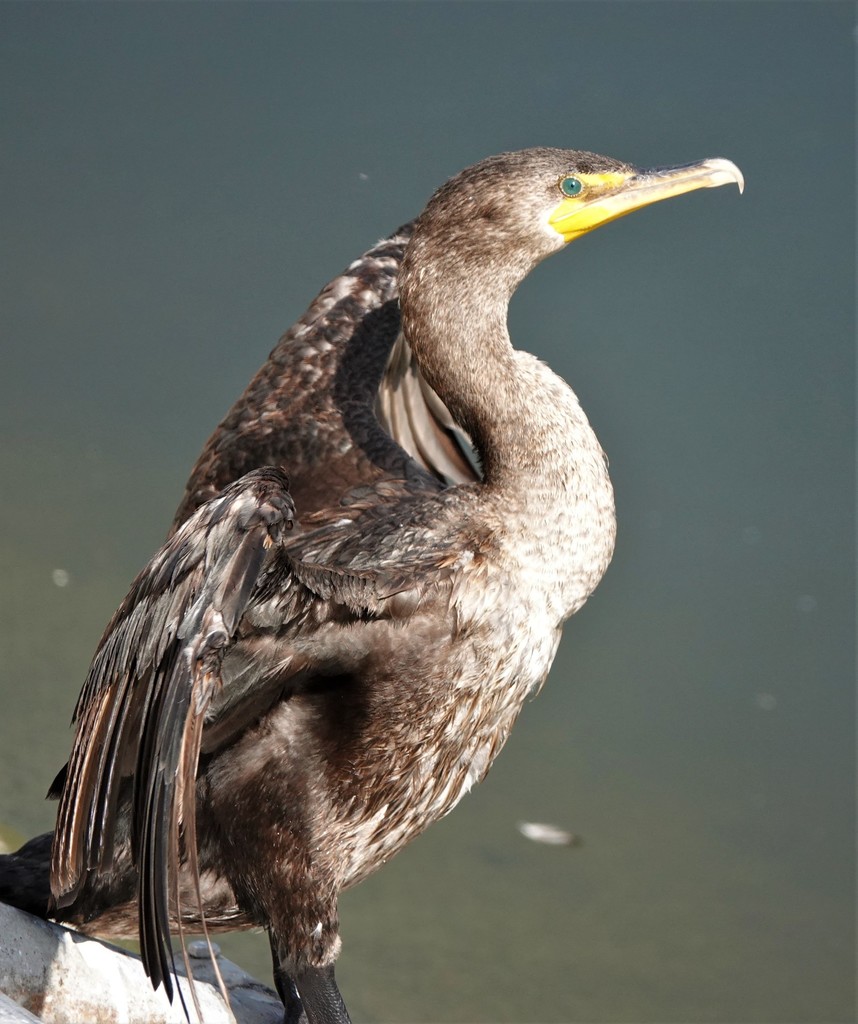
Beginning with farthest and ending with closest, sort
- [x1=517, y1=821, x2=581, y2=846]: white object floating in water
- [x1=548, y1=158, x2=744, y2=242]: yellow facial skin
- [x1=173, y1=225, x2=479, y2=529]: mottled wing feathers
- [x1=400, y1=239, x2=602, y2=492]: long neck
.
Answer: [x1=517, y1=821, x2=581, y2=846]: white object floating in water, [x1=173, y1=225, x2=479, y2=529]: mottled wing feathers, [x1=548, y1=158, x2=744, y2=242]: yellow facial skin, [x1=400, y1=239, x2=602, y2=492]: long neck

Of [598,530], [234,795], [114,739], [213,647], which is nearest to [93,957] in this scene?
[234,795]

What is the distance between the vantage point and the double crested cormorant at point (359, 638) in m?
2.13

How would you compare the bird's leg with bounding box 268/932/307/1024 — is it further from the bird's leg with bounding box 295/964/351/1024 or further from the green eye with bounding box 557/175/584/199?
the green eye with bounding box 557/175/584/199

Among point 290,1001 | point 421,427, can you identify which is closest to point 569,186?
point 421,427

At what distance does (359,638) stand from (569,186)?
1.03 meters

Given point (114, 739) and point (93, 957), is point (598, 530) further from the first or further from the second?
point (93, 957)

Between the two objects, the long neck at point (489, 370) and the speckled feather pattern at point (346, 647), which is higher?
the long neck at point (489, 370)

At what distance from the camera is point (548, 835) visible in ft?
15.0

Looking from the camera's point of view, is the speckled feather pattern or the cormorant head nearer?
the speckled feather pattern

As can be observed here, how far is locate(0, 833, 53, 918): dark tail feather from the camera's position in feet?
8.70

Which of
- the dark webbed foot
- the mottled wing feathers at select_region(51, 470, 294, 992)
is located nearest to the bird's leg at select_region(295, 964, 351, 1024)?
the dark webbed foot

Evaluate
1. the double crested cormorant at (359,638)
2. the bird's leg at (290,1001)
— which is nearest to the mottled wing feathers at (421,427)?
the double crested cormorant at (359,638)

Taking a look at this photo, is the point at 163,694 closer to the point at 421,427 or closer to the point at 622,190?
the point at 622,190

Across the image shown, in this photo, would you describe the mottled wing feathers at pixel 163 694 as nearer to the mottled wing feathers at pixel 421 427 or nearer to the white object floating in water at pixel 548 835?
the mottled wing feathers at pixel 421 427
